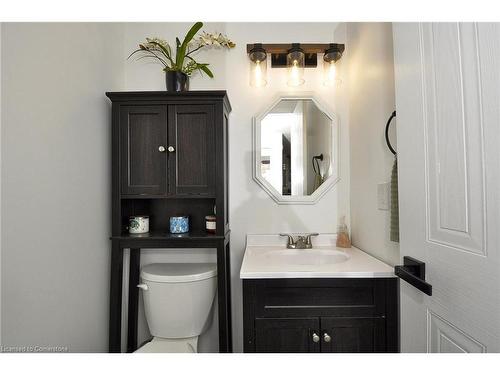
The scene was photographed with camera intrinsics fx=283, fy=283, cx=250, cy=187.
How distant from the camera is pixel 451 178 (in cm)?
63

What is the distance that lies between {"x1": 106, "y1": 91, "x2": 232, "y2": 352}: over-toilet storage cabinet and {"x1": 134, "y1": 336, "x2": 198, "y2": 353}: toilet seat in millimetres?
154

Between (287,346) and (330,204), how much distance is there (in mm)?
850

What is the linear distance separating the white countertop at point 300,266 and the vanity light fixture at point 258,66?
0.91 m

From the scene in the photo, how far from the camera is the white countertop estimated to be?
1.13 metres

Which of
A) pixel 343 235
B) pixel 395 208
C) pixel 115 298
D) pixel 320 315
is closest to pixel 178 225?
pixel 115 298

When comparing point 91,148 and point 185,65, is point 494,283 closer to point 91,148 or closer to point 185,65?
point 91,148

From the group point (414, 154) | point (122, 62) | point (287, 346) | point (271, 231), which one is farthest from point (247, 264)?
point (122, 62)

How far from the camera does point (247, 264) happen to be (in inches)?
49.4

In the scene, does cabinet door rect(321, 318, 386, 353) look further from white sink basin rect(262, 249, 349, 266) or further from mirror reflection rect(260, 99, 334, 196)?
mirror reflection rect(260, 99, 334, 196)

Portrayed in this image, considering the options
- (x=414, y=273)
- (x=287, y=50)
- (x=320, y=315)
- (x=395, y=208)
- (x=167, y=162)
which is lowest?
(x=320, y=315)

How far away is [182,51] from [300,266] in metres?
1.29

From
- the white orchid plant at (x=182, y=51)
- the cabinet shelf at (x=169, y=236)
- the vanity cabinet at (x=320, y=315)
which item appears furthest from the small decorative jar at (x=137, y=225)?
the white orchid plant at (x=182, y=51)

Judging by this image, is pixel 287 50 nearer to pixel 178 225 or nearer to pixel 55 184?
pixel 178 225
